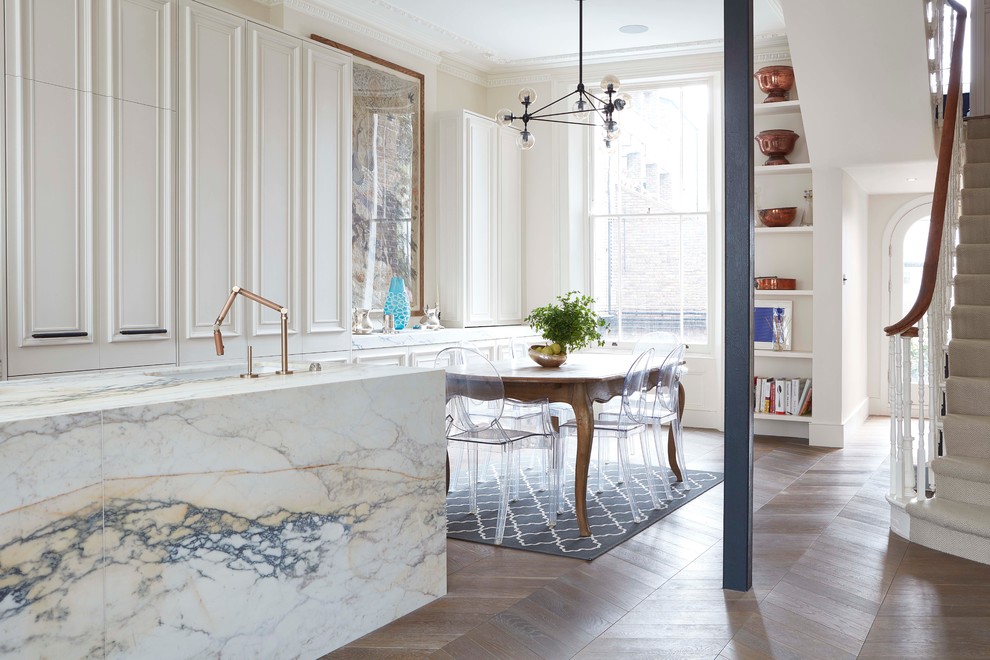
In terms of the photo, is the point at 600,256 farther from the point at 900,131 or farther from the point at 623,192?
the point at 900,131

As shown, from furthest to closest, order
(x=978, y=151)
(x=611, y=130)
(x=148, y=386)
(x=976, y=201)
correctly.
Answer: (x=978, y=151), (x=976, y=201), (x=611, y=130), (x=148, y=386)

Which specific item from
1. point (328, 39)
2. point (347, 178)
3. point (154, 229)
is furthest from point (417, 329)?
point (154, 229)

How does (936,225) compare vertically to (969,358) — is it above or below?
above

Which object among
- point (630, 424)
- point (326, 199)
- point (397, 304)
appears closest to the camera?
point (630, 424)

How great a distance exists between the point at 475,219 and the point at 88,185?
3.64m

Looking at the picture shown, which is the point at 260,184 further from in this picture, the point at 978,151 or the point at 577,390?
the point at 978,151

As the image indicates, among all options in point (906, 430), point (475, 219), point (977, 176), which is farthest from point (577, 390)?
point (977, 176)

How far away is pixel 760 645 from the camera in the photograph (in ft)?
9.07

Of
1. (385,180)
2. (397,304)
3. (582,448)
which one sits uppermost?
(385,180)

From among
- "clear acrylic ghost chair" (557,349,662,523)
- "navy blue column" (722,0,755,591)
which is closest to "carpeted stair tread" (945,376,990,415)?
"clear acrylic ghost chair" (557,349,662,523)

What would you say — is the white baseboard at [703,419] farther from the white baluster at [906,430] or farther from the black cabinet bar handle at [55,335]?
the black cabinet bar handle at [55,335]

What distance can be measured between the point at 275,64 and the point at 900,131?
12.7ft

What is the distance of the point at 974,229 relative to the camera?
5.45 m

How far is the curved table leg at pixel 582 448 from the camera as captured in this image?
4.08 metres
